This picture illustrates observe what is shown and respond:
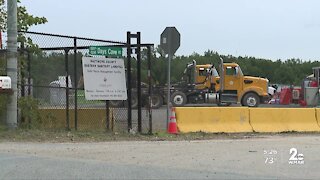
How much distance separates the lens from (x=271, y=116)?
1602 centimetres

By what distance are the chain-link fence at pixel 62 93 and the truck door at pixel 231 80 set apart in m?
14.0

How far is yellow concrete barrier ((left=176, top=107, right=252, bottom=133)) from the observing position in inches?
594

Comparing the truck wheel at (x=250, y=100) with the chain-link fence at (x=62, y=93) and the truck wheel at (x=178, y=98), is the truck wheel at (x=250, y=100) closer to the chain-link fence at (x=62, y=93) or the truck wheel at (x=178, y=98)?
the truck wheel at (x=178, y=98)

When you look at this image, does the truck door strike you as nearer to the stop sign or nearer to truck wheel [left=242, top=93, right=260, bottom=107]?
truck wheel [left=242, top=93, right=260, bottom=107]

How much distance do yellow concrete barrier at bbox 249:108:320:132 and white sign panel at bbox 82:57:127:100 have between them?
4.11 m

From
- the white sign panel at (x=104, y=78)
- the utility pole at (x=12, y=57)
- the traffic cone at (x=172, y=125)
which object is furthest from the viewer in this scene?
the traffic cone at (x=172, y=125)

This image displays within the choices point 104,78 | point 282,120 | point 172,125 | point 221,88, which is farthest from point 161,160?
point 221,88

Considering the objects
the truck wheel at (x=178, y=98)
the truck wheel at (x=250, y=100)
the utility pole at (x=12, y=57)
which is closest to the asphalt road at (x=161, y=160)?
the utility pole at (x=12, y=57)

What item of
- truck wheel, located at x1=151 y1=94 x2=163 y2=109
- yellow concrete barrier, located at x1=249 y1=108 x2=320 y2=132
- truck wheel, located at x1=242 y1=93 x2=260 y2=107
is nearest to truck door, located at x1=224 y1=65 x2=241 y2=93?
truck wheel, located at x1=242 y1=93 x2=260 y2=107

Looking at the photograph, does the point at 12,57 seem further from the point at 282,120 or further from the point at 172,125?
the point at 282,120

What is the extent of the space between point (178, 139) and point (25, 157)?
4.77m

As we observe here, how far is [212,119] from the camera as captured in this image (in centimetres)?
1541

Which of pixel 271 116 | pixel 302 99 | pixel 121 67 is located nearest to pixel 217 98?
pixel 302 99

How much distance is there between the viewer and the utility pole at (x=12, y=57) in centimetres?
1384
